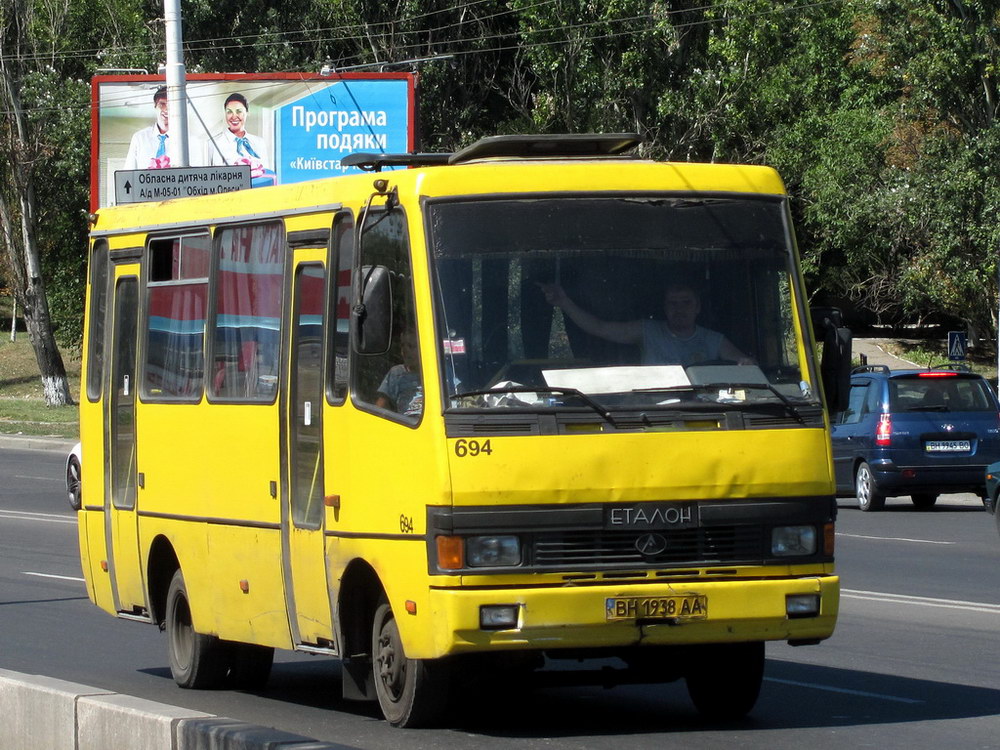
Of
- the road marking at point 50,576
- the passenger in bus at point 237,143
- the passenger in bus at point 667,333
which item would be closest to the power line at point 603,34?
the passenger in bus at point 237,143

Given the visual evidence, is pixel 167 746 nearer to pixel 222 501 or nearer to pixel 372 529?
pixel 372 529

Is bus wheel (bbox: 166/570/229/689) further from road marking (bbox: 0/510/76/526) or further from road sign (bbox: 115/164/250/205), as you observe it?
road marking (bbox: 0/510/76/526)

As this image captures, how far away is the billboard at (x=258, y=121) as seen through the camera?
35.6 metres

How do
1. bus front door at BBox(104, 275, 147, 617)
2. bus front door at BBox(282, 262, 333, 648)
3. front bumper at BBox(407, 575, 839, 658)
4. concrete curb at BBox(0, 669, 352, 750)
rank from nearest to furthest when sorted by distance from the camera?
1. concrete curb at BBox(0, 669, 352, 750)
2. front bumper at BBox(407, 575, 839, 658)
3. bus front door at BBox(282, 262, 333, 648)
4. bus front door at BBox(104, 275, 147, 617)

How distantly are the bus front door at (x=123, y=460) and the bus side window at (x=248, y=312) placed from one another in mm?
1191

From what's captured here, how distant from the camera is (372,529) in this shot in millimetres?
7992

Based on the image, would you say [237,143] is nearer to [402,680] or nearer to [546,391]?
[402,680]

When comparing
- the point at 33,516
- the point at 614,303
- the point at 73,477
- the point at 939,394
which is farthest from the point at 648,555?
the point at 939,394

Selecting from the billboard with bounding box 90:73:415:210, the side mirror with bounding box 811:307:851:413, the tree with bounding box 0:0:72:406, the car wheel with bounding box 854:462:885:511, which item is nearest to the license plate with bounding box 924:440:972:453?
the car wheel with bounding box 854:462:885:511

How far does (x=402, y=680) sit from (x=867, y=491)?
16.5m

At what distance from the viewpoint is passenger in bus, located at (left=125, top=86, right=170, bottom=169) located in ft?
117

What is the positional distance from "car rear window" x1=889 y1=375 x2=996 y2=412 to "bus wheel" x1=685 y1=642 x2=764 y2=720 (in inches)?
607

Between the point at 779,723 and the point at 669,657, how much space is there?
0.68 meters

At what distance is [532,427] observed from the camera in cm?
759
